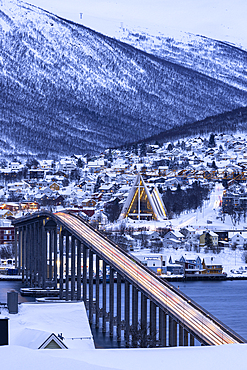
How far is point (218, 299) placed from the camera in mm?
33531

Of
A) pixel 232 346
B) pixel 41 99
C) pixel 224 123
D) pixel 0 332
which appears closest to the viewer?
pixel 232 346

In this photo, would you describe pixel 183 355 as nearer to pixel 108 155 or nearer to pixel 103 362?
pixel 103 362

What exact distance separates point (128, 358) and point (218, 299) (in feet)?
86.0

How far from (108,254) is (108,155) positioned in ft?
332

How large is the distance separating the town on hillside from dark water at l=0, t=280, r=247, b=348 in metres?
3.03

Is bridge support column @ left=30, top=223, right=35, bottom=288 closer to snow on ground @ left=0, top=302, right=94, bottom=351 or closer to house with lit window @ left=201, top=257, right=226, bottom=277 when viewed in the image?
house with lit window @ left=201, top=257, right=226, bottom=277

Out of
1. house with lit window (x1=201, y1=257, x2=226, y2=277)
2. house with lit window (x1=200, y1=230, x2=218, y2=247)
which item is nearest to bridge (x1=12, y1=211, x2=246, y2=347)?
house with lit window (x1=201, y1=257, x2=226, y2=277)

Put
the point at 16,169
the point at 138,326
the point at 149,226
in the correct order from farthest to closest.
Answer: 1. the point at 16,169
2. the point at 149,226
3. the point at 138,326

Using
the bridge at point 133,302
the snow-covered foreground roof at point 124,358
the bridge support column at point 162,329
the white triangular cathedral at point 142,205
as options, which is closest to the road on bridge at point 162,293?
the bridge at point 133,302

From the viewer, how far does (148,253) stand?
165ft

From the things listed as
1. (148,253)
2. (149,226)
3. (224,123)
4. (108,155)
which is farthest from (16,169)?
(148,253)

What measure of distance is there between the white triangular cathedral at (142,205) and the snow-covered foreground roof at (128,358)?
60408mm

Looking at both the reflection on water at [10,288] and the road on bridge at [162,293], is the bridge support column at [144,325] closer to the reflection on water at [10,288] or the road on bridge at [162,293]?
the road on bridge at [162,293]

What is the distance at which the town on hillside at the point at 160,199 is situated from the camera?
5119cm
